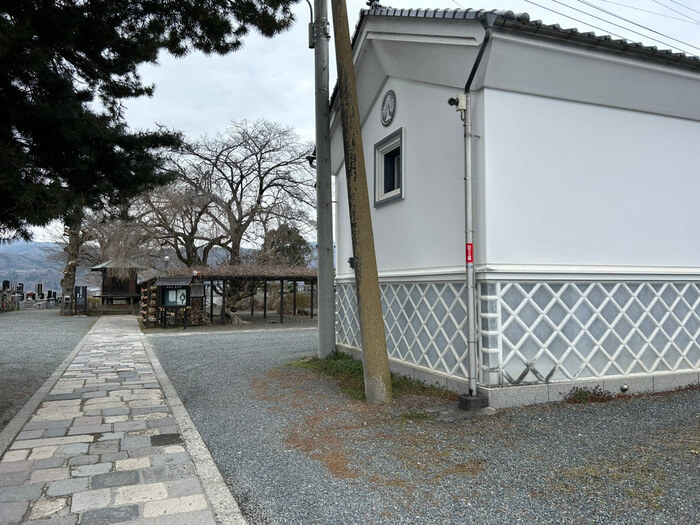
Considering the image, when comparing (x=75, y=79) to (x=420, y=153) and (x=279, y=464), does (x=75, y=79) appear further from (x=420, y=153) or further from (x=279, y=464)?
(x=279, y=464)

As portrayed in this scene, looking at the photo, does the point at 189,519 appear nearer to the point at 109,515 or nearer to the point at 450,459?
the point at 109,515

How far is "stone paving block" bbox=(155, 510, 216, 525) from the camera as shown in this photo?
121 inches

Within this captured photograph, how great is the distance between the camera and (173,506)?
329 centimetres

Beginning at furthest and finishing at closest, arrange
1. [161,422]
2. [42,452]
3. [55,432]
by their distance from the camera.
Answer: [161,422] < [55,432] < [42,452]

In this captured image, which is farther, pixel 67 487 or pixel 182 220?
pixel 182 220

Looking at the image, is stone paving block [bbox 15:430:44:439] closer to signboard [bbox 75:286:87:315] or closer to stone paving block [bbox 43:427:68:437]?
stone paving block [bbox 43:427:68:437]

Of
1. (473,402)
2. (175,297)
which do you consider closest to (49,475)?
(473,402)

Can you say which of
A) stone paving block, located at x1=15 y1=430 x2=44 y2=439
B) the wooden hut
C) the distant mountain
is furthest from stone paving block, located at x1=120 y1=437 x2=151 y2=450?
the distant mountain

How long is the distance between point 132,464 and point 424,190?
4.75m

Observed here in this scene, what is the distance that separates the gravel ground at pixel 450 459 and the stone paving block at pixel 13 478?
55.0 inches

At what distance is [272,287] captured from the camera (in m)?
27.3

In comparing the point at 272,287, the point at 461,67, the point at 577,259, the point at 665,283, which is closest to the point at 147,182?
the point at 461,67

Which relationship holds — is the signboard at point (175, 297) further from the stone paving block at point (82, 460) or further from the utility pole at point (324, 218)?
the stone paving block at point (82, 460)

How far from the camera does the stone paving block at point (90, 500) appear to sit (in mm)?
3268
